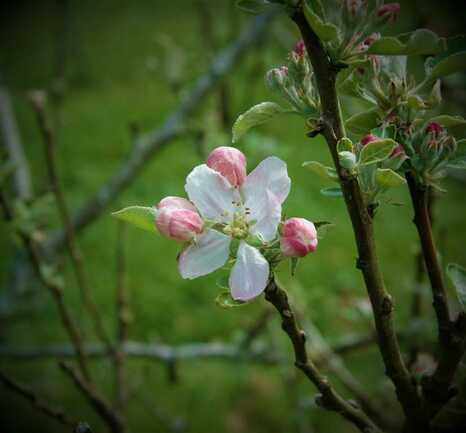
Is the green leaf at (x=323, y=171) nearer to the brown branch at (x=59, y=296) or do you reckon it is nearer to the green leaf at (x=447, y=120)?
the green leaf at (x=447, y=120)

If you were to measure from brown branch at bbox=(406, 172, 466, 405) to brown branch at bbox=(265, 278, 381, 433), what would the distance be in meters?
0.08

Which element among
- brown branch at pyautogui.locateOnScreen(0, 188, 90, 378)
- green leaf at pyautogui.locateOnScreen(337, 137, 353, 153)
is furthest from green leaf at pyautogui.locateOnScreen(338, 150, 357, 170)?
brown branch at pyautogui.locateOnScreen(0, 188, 90, 378)

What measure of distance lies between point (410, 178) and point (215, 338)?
1.93 metres

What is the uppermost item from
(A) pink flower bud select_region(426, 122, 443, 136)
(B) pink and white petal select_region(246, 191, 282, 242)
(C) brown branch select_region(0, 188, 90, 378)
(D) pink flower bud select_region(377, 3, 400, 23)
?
(D) pink flower bud select_region(377, 3, 400, 23)

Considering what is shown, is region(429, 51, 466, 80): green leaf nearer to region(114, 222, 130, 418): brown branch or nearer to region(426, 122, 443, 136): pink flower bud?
region(426, 122, 443, 136): pink flower bud

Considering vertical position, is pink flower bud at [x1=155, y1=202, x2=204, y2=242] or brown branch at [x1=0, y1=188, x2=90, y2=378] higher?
pink flower bud at [x1=155, y1=202, x2=204, y2=242]

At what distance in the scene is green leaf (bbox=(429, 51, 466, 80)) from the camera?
1.57ft

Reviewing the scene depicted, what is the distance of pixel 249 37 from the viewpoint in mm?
A: 1875

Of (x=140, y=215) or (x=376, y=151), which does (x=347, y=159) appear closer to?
(x=376, y=151)

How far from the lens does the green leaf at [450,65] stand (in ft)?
1.57

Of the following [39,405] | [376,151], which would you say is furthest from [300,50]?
[39,405]

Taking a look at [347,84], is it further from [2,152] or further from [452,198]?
[452,198]

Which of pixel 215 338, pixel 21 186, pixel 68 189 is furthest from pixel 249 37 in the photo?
pixel 68 189

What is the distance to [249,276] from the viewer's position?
46 cm
